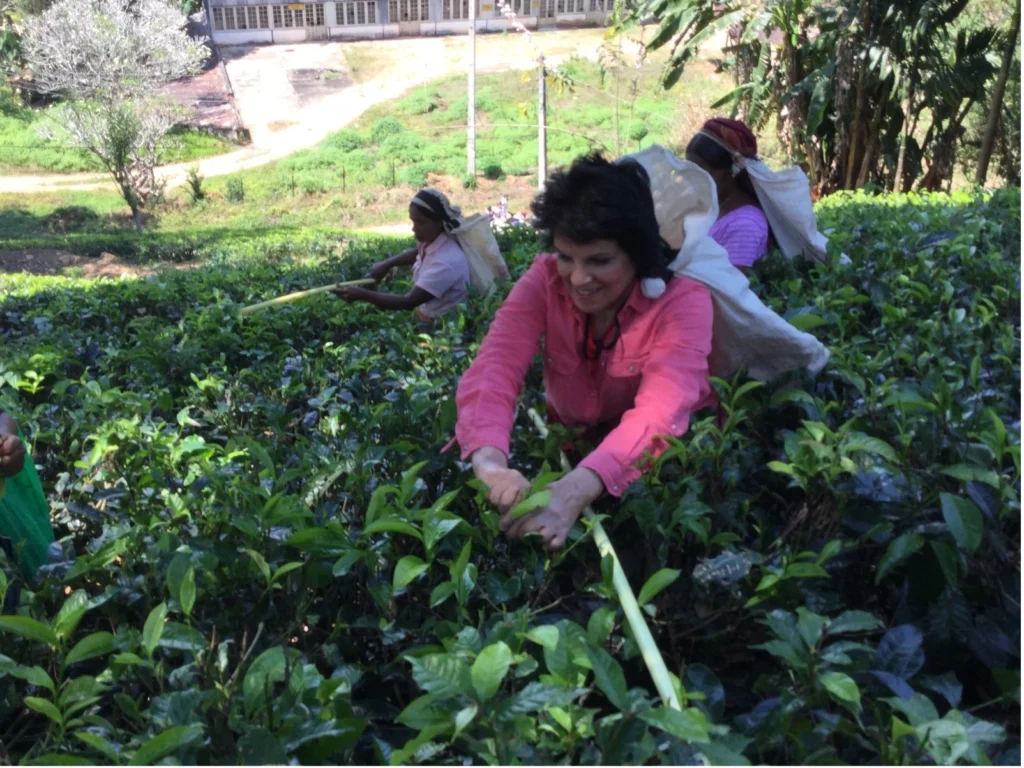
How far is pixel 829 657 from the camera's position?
1.26m

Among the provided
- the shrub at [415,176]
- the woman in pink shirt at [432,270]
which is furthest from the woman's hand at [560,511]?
the shrub at [415,176]

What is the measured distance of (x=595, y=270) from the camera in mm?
2229

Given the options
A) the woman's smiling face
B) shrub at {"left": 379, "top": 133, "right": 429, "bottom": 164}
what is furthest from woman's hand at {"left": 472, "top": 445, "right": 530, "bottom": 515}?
shrub at {"left": 379, "top": 133, "right": 429, "bottom": 164}

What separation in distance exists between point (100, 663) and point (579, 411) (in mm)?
1301

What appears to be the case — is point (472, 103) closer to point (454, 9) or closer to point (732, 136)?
point (454, 9)

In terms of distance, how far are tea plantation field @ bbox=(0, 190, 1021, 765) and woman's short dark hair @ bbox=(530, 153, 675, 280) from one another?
39 cm

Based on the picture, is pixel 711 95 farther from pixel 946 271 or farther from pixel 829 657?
pixel 829 657

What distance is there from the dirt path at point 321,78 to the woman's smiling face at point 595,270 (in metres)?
29.2

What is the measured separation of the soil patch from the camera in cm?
1852

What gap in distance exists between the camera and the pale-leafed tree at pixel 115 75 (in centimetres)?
2528

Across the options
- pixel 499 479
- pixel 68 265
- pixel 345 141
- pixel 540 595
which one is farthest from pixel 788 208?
pixel 345 141

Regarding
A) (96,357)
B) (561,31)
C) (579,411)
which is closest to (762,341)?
(579,411)

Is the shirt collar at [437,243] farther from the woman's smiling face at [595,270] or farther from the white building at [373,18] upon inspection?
the white building at [373,18]

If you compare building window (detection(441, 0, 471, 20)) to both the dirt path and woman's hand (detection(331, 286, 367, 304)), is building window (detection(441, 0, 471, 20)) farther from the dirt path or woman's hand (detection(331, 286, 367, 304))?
woman's hand (detection(331, 286, 367, 304))
